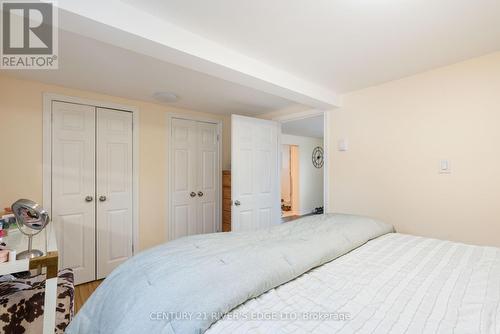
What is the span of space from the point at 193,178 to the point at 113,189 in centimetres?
98

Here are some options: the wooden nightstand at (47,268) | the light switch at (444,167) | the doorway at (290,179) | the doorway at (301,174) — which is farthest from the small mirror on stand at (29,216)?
the doorway at (290,179)

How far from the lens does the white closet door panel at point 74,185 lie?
2.33 m

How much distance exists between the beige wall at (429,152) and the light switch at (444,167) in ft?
0.09

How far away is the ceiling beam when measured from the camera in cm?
110

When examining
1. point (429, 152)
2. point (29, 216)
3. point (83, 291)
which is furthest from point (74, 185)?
point (429, 152)

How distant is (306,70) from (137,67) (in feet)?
4.72

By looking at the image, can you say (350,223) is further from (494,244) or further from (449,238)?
(494,244)

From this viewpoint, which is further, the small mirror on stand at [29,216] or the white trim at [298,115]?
the white trim at [298,115]

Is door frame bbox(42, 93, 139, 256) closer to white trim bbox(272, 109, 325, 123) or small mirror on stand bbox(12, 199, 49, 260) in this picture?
small mirror on stand bbox(12, 199, 49, 260)

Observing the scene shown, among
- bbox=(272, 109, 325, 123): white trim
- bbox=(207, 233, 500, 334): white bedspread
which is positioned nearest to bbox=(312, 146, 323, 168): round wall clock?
bbox=(272, 109, 325, 123): white trim

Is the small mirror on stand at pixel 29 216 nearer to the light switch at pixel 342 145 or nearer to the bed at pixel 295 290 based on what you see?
the bed at pixel 295 290

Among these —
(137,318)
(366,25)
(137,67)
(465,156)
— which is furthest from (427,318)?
(137,67)

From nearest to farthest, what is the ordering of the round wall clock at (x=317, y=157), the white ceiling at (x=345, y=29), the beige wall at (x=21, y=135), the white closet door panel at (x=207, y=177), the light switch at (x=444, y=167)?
1. the white ceiling at (x=345, y=29)
2. the light switch at (x=444, y=167)
3. the beige wall at (x=21, y=135)
4. the white closet door panel at (x=207, y=177)
5. the round wall clock at (x=317, y=157)

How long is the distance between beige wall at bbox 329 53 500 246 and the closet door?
2.49 meters
